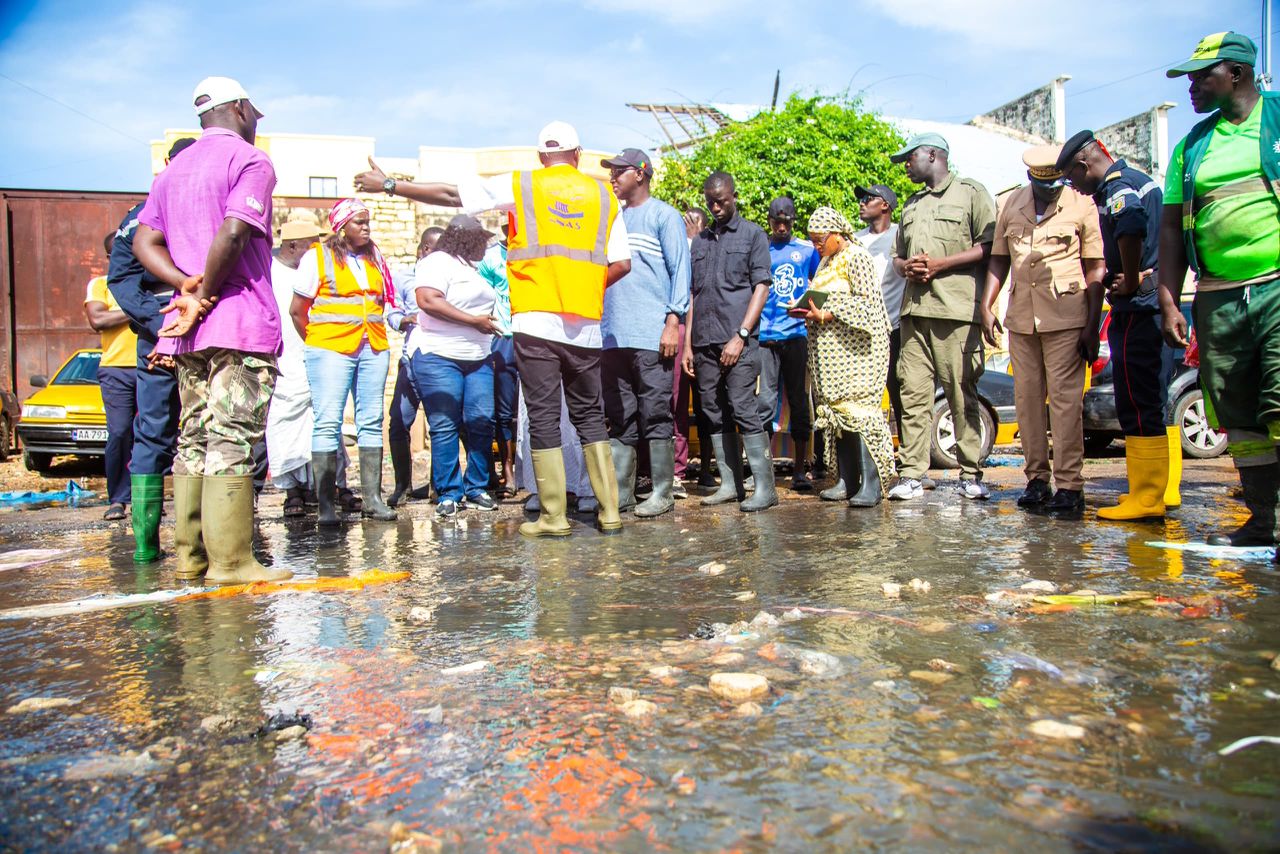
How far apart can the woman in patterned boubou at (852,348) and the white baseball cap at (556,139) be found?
1.72 m

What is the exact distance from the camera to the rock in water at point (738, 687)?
7.89 ft

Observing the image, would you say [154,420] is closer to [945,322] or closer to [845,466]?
[845,466]

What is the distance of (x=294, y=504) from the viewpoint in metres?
7.13

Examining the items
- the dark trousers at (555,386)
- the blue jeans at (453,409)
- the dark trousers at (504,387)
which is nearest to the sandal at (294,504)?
the blue jeans at (453,409)

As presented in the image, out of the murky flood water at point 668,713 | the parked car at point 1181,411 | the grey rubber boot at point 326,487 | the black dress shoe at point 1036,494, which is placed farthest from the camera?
the parked car at point 1181,411

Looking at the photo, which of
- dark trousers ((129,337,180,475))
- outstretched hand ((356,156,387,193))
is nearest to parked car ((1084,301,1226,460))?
outstretched hand ((356,156,387,193))

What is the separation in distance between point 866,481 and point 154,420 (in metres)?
4.21

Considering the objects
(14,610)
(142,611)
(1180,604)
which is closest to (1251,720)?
(1180,604)

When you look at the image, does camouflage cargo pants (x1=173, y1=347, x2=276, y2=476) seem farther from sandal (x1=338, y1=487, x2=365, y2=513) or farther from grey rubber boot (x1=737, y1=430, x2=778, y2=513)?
grey rubber boot (x1=737, y1=430, x2=778, y2=513)

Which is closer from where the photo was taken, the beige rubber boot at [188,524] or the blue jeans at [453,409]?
the beige rubber boot at [188,524]

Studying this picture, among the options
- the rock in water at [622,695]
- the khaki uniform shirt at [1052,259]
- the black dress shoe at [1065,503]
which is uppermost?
the khaki uniform shirt at [1052,259]

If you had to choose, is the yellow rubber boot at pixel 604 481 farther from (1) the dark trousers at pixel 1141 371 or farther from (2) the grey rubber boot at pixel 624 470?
(1) the dark trousers at pixel 1141 371

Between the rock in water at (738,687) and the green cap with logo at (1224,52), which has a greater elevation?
the green cap with logo at (1224,52)

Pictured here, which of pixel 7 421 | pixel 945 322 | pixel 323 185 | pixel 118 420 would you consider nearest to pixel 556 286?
pixel 945 322
